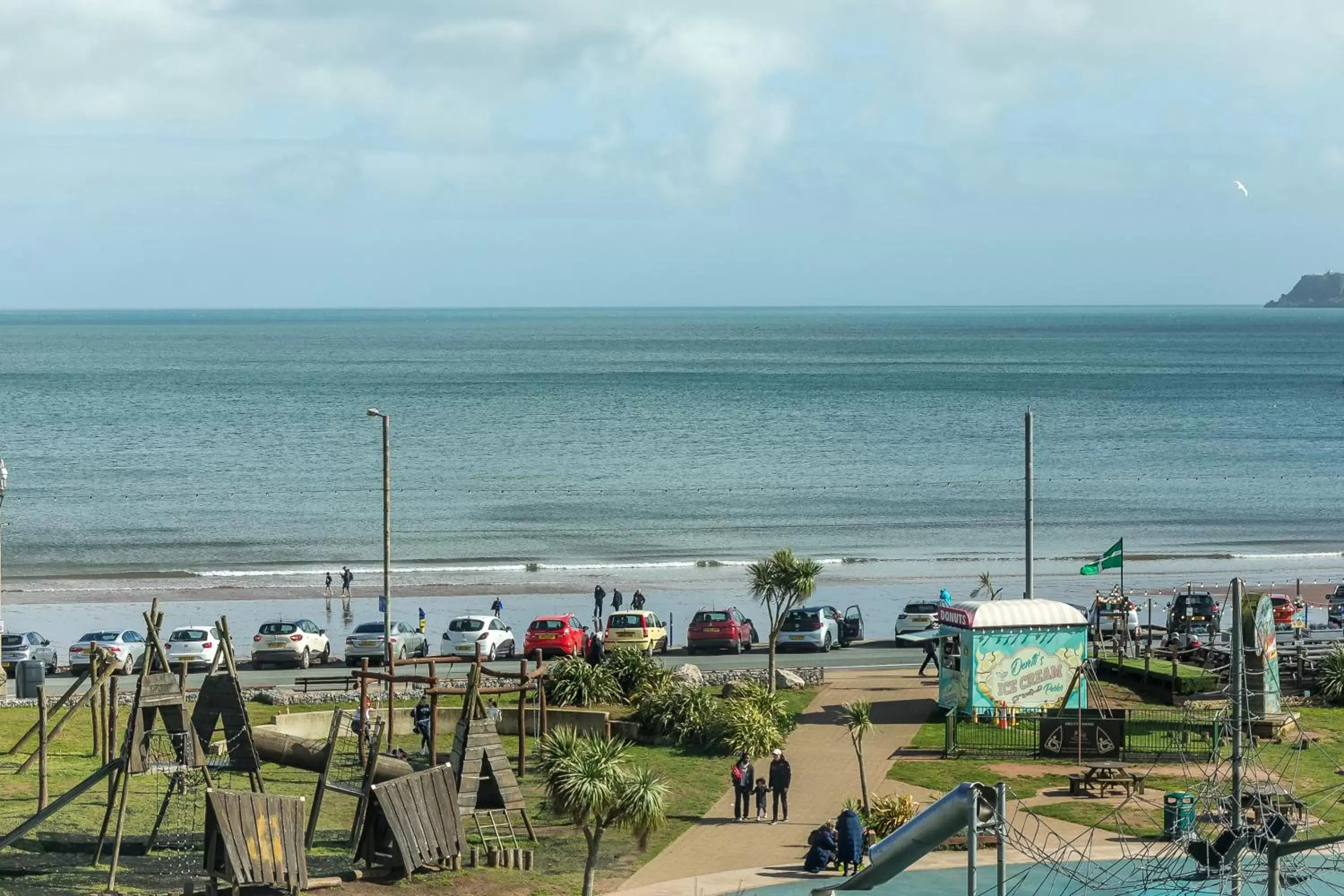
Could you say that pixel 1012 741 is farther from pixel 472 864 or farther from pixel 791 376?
pixel 791 376

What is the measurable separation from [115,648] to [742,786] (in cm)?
2147

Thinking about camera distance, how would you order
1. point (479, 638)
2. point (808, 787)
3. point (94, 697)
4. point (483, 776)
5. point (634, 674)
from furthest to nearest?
1. point (479, 638)
2. point (634, 674)
3. point (94, 697)
4. point (808, 787)
5. point (483, 776)

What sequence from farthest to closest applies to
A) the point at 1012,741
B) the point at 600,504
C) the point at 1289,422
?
the point at 1289,422, the point at 600,504, the point at 1012,741

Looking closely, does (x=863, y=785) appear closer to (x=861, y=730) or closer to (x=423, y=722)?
(x=861, y=730)

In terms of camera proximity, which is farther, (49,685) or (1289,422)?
(1289,422)

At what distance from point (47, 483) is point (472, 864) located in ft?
265

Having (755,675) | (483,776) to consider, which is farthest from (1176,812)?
(755,675)

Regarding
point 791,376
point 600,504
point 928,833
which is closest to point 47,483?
point 600,504

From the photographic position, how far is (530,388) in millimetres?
175000

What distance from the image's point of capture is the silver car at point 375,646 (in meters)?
42.9

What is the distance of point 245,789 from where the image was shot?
29344 mm

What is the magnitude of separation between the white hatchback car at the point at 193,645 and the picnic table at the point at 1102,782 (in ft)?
75.7

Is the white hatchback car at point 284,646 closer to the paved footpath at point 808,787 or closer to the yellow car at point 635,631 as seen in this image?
the yellow car at point 635,631

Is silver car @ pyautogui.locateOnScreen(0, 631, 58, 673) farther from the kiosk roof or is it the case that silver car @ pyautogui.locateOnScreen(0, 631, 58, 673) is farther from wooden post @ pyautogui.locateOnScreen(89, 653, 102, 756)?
the kiosk roof
